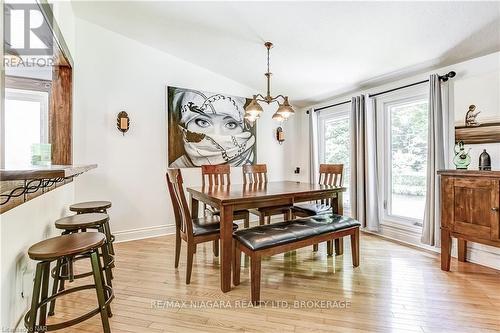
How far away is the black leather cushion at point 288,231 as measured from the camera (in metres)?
1.98

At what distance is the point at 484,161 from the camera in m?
2.37

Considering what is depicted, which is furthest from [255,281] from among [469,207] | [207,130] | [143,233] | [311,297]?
[207,130]

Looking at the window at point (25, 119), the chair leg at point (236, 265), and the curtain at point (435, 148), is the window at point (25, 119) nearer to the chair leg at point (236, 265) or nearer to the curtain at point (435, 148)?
the chair leg at point (236, 265)

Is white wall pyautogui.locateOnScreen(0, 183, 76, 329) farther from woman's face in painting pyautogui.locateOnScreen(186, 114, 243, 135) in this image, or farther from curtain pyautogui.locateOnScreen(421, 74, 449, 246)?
curtain pyautogui.locateOnScreen(421, 74, 449, 246)

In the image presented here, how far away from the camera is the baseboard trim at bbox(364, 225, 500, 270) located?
2.49 metres

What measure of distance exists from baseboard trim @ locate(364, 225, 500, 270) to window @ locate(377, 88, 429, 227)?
0.47 feet

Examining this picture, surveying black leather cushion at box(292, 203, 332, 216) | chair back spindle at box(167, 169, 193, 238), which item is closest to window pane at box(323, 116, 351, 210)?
black leather cushion at box(292, 203, 332, 216)

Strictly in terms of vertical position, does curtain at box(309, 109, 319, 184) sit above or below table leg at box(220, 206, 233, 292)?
above

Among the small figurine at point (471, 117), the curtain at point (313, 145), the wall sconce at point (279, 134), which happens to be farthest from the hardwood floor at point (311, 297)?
the wall sconce at point (279, 134)

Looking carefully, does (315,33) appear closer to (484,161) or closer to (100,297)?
(484,161)

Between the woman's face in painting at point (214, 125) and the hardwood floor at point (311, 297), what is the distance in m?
1.98

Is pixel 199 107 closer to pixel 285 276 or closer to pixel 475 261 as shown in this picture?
pixel 285 276

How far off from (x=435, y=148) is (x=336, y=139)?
1.72 meters

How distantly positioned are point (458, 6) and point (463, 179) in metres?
1.48
